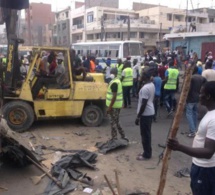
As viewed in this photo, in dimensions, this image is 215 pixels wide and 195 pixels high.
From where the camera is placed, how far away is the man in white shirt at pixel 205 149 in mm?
2828

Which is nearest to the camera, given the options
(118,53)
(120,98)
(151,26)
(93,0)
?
(120,98)

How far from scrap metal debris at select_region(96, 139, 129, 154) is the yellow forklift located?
1840mm

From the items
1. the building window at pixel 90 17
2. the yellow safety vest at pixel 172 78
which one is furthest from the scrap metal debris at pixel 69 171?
the building window at pixel 90 17

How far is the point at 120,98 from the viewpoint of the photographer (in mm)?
6957

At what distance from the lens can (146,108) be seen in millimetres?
6109

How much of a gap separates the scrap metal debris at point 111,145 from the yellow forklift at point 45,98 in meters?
1.84

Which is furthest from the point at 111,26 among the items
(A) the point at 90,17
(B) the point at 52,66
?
(B) the point at 52,66

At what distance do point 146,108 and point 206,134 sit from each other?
3.26m

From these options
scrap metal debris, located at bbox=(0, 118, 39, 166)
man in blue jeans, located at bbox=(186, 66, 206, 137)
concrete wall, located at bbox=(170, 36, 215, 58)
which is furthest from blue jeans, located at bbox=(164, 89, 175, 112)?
concrete wall, located at bbox=(170, 36, 215, 58)

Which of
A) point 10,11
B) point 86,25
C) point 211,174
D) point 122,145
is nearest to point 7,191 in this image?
point 122,145

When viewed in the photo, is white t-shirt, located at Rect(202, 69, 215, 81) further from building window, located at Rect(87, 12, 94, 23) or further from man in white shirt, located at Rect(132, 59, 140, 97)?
building window, located at Rect(87, 12, 94, 23)

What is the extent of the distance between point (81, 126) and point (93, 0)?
57423 millimetres

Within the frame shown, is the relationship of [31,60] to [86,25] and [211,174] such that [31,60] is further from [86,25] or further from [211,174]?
[86,25]

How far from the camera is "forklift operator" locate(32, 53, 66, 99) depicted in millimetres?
8273
